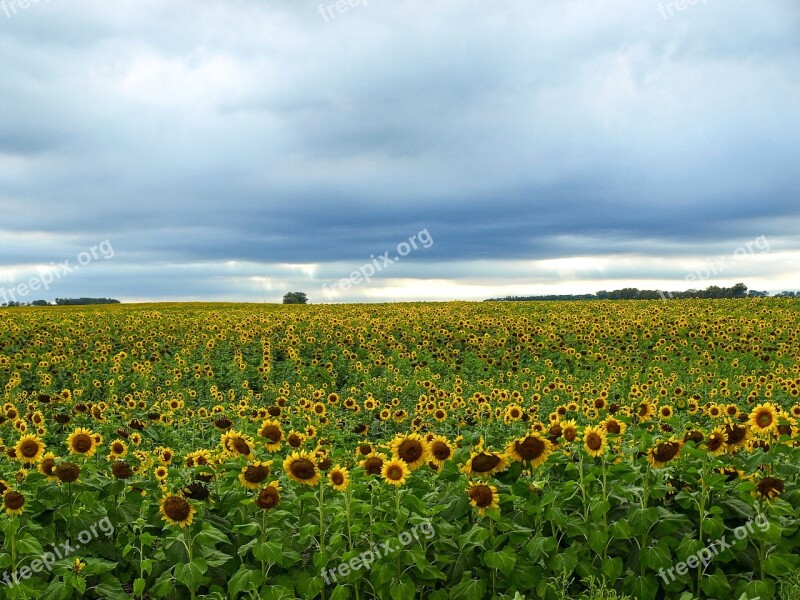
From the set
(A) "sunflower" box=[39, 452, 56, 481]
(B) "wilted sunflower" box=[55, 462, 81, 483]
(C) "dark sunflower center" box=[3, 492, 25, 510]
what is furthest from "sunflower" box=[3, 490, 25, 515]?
(A) "sunflower" box=[39, 452, 56, 481]

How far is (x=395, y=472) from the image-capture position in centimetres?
580

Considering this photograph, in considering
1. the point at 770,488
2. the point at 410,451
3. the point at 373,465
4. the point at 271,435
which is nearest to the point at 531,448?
the point at 410,451

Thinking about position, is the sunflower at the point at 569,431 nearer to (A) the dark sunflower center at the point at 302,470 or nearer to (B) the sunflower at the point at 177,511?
(A) the dark sunflower center at the point at 302,470

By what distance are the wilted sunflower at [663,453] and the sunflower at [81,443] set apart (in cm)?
539

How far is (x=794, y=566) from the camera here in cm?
571

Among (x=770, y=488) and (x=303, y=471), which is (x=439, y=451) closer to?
(x=303, y=471)

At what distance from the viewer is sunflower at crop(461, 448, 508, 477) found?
5.68 metres

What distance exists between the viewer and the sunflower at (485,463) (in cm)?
568

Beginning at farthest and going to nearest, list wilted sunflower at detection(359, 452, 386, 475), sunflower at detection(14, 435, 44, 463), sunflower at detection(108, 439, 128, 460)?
sunflower at detection(108, 439, 128, 460) < sunflower at detection(14, 435, 44, 463) < wilted sunflower at detection(359, 452, 386, 475)

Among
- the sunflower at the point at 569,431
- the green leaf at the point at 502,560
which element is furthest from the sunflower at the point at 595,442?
the green leaf at the point at 502,560

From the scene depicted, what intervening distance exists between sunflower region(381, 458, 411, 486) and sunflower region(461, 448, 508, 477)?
0.58 metres

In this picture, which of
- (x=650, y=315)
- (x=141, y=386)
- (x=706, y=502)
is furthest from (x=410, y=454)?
(x=650, y=315)

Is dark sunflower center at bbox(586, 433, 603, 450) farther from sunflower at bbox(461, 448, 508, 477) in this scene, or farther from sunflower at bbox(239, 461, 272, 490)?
sunflower at bbox(239, 461, 272, 490)

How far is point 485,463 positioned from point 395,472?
79 cm
